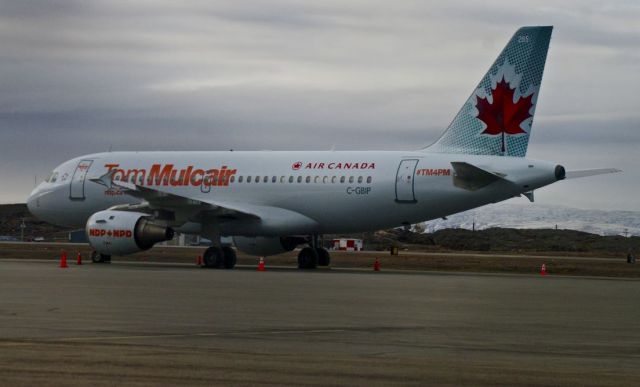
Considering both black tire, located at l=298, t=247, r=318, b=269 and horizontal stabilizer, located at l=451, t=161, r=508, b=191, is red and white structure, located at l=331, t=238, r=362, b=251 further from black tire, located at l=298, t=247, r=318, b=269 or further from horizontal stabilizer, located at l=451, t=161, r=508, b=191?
horizontal stabilizer, located at l=451, t=161, r=508, b=191

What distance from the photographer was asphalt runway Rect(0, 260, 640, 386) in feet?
41.0

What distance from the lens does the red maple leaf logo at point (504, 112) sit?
40812 millimetres

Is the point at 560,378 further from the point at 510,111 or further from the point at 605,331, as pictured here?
the point at 510,111

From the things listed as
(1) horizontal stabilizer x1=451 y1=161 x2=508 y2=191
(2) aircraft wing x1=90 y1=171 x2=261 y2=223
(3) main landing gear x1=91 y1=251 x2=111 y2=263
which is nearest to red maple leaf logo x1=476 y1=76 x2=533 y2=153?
(1) horizontal stabilizer x1=451 y1=161 x2=508 y2=191

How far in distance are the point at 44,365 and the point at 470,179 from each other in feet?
93.9

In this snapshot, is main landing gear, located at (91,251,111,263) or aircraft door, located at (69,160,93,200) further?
aircraft door, located at (69,160,93,200)

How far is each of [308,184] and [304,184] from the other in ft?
0.64

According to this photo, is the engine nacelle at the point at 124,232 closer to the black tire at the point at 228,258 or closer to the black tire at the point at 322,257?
the black tire at the point at 228,258

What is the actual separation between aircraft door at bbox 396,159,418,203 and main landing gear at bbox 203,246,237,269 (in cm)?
679

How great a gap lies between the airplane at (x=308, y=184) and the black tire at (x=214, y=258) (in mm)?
37

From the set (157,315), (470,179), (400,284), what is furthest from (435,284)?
(157,315)

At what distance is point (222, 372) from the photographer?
12492 mm

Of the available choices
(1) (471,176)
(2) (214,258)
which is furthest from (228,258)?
(1) (471,176)

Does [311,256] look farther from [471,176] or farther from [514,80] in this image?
[514,80]
